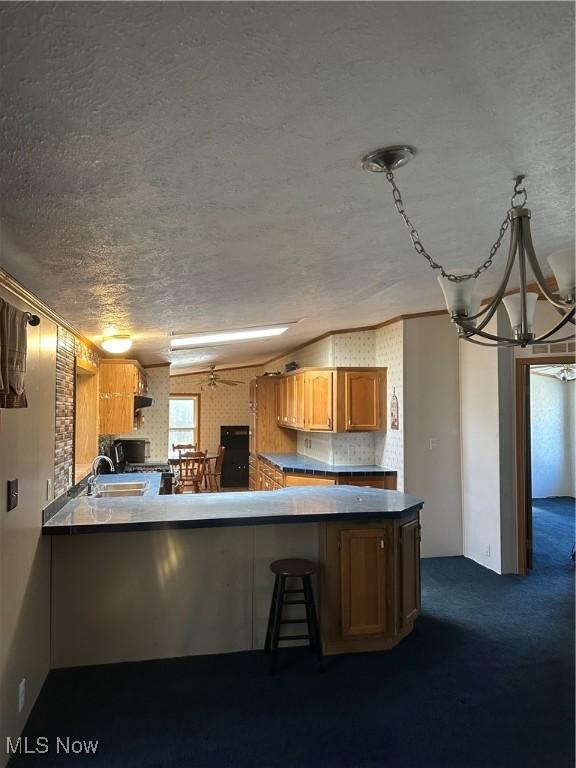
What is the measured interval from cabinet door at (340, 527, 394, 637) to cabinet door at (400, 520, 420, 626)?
0.39 ft

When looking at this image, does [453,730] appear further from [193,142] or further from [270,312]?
[270,312]

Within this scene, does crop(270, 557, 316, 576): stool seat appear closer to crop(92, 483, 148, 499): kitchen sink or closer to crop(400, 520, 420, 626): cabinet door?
crop(400, 520, 420, 626): cabinet door

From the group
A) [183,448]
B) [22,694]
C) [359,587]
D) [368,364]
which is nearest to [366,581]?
[359,587]

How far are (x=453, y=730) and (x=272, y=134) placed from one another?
8.53ft

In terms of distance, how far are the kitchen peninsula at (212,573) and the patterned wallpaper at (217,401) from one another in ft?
25.5

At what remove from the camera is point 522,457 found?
4.71 m

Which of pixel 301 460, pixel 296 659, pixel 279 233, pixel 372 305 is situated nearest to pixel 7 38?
pixel 279 233

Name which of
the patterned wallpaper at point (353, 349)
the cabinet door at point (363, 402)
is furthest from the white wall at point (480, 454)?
the patterned wallpaper at point (353, 349)

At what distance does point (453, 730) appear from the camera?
7.75ft

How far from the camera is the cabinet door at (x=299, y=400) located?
246 inches

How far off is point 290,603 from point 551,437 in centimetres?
685

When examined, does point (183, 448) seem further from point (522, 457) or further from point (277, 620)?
point (277, 620)

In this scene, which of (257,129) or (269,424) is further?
(269,424)

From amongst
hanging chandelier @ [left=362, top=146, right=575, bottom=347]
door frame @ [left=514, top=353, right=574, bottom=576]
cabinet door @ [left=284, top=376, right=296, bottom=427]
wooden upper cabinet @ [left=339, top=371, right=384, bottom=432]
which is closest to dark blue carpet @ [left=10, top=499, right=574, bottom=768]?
door frame @ [left=514, top=353, right=574, bottom=576]
